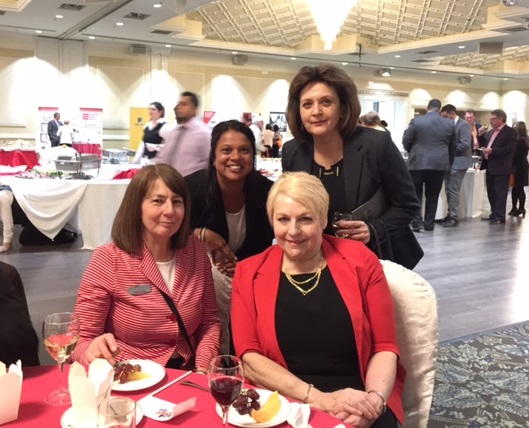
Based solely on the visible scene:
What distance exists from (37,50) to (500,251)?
10660mm

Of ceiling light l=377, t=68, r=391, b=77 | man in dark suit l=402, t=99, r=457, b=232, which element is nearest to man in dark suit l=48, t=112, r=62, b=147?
man in dark suit l=402, t=99, r=457, b=232

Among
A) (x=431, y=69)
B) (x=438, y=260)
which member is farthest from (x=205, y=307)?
(x=431, y=69)

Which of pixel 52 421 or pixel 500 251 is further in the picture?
pixel 500 251

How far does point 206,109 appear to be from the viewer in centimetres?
1489

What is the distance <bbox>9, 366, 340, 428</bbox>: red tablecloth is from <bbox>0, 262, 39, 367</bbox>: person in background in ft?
0.15

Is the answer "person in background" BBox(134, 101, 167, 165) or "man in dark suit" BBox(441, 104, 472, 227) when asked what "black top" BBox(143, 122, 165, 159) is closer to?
"person in background" BBox(134, 101, 167, 165)

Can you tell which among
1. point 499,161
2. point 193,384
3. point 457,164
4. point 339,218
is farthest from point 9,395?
point 499,161

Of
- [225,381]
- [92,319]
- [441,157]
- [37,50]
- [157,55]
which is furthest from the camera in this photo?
[157,55]

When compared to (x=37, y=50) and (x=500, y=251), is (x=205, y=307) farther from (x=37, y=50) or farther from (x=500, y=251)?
(x=37, y=50)

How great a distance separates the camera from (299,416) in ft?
4.29

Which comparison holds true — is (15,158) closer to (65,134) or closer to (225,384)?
(65,134)

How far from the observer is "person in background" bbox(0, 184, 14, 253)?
231 inches

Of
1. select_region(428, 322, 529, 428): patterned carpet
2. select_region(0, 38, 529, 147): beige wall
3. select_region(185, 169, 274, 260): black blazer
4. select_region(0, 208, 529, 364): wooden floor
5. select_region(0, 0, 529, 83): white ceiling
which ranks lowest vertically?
select_region(428, 322, 529, 428): patterned carpet

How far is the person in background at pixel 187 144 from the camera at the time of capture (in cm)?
461
